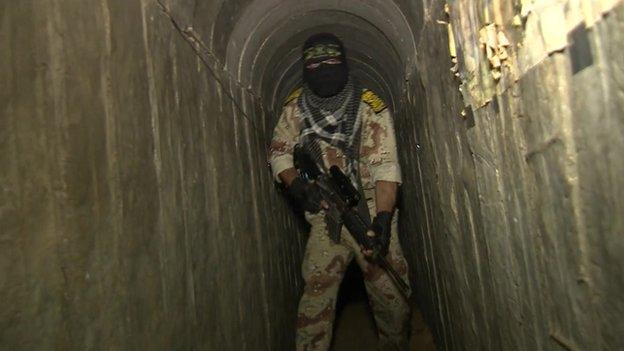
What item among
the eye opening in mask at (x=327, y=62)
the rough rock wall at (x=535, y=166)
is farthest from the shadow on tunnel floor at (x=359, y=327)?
the eye opening in mask at (x=327, y=62)

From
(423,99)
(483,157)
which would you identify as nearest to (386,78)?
(423,99)

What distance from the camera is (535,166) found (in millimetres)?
999

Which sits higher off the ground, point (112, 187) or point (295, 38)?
point (295, 38)

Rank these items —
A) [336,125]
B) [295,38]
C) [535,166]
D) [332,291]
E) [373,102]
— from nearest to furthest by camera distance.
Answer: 1. [535,166]
2. [332,291]
3. [336,125]
4. [373,102]
5. [295,38]

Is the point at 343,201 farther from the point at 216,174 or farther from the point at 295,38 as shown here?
the point at 295,38

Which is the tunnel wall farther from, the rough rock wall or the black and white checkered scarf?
the black and white checkered scarf

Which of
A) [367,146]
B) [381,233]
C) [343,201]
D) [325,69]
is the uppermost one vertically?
[325,69]

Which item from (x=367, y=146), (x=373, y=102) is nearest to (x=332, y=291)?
(x=367, y=146)

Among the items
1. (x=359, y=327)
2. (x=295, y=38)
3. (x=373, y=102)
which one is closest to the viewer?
(x=373, y=102)

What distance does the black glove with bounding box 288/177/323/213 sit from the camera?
9.98 feet

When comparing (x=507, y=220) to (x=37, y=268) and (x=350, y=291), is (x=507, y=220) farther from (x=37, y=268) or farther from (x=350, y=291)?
(x=350, y=291)

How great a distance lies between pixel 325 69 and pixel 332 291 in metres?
1.54

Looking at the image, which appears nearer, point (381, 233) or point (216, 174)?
point (216, 174)

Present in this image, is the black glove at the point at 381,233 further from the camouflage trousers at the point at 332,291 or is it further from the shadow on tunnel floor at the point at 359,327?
the shadow on tunnel floor at the point at 359,327
